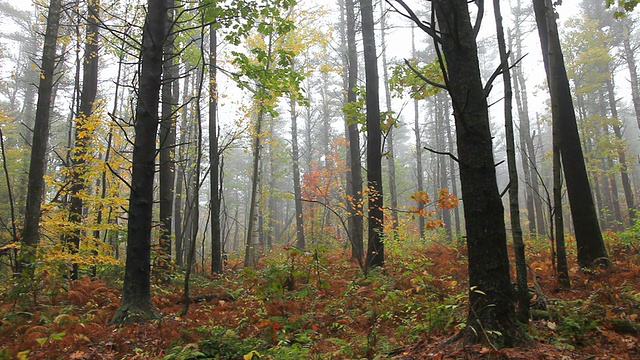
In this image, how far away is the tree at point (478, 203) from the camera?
9.58 feet

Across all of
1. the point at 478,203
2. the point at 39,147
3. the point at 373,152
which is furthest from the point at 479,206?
the point at 39,147

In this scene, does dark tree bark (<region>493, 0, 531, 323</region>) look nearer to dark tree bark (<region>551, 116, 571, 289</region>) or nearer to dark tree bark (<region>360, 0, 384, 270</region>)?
dark tree bark (<region>551, 116, 571, 289</region>)

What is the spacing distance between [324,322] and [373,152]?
16.1ft

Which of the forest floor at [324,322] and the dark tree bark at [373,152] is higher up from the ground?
the dark tree bark at [373,152]

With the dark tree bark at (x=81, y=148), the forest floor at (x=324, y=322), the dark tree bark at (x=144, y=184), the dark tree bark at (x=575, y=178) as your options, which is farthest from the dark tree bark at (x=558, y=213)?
the dark tree bark at (x=81, y=148)

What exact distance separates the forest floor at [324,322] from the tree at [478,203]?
21cm

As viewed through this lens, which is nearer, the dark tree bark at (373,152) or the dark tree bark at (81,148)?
the dark tree bark at (81,148)

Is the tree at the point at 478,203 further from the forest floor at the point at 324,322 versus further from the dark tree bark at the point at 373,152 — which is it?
the dark tree bark at the point at 373,152

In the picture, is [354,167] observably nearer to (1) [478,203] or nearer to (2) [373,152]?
(2) [373,152]

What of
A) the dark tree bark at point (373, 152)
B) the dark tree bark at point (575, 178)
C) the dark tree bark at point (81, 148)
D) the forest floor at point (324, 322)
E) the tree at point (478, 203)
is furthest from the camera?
the dark tree bark at point (373, 152)

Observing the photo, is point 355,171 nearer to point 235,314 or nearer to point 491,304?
point 235,314

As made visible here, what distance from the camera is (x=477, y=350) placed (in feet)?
9.31

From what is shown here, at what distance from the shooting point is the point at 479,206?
2.98 metres

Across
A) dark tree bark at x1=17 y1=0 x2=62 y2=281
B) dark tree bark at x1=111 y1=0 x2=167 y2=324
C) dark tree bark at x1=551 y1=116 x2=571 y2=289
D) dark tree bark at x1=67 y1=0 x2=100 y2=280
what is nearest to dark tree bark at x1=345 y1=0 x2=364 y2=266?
dark tree bark at x1=551 y1=116 x2=571 y2=289
